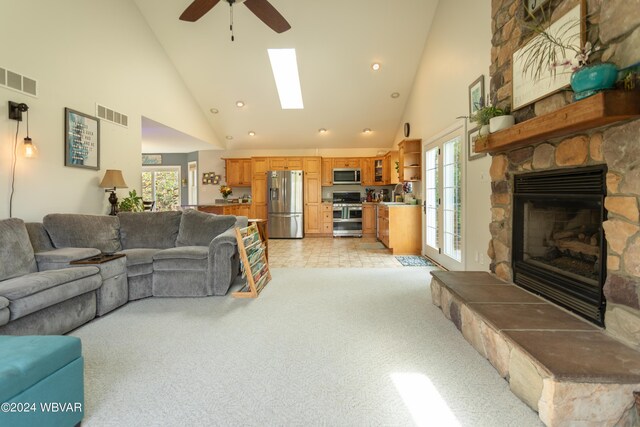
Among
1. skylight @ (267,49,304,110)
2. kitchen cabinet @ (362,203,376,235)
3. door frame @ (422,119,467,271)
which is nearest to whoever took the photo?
door frame @ (422,119,467,271)

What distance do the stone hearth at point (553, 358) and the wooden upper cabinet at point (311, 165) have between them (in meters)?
6.71

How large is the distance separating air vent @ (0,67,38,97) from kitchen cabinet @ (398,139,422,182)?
5.29m

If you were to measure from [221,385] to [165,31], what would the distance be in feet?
18.8

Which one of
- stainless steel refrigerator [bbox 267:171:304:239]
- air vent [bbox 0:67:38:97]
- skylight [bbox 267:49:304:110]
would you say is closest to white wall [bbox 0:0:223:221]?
air vent [bbox 0:67:38:97]

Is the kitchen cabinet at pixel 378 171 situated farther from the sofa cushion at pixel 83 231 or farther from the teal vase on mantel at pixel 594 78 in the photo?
the teal vase on mantel at pixel 594 78

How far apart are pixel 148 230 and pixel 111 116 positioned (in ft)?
6.20

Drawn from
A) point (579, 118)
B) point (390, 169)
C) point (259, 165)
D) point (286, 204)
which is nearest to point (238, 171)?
point (259, 165)

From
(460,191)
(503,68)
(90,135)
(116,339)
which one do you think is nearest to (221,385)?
(116,339)

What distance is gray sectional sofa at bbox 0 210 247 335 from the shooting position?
7.68 feet

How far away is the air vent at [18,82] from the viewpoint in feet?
10.1

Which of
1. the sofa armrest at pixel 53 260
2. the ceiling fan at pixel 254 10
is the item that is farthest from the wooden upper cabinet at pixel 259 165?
the sofa armrest at pixel 53 260

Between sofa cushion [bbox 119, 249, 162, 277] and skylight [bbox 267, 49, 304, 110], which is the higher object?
skylight [bbox 267, 49, 304, 110]

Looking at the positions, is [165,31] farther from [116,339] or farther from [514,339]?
[514,339]

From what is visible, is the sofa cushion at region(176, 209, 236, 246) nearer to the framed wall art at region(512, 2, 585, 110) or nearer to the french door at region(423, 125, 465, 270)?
the french door at region(423, 125, 465, 270)
